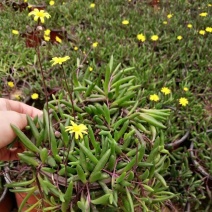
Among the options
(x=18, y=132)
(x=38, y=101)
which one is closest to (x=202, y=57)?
(x=38, y=101)

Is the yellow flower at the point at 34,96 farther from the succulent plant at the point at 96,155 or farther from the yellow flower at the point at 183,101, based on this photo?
the yellow flower at the point at 183,101

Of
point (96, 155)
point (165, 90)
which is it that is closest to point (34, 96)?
point (165, 90)

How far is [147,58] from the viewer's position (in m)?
2.50

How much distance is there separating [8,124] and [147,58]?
149 centimetres

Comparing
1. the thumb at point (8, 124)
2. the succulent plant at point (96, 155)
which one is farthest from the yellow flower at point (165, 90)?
the thumb at point (8, 124)

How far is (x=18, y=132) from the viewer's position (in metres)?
1.20

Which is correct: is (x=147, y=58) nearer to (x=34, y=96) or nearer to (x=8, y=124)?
(x=34, y=96)

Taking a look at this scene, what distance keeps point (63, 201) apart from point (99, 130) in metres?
0.32

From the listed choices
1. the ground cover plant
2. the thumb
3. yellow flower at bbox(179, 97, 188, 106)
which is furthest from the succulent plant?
yellow flower at bbox(179, 97, 188, 106)

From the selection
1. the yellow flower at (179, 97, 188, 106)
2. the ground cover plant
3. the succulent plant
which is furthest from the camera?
the yellow flower at (179, 97, 188, 106)

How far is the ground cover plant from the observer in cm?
194

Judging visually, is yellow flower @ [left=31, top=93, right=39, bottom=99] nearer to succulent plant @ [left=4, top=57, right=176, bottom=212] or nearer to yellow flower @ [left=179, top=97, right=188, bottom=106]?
succulent plant @ [left=4, top=57, right=176, bottom=212]

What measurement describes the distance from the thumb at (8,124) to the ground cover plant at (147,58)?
1.60ft

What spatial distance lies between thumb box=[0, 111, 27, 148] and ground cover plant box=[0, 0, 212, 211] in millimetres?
488
